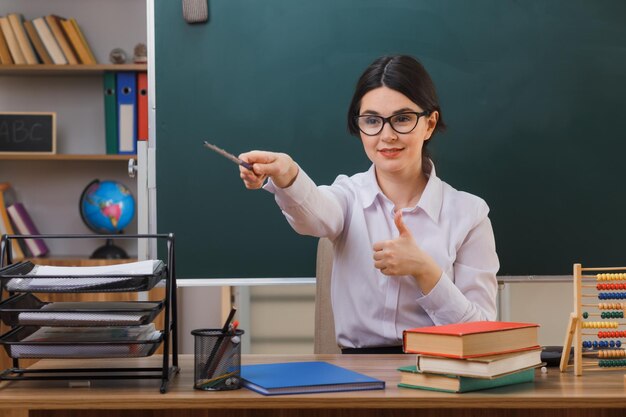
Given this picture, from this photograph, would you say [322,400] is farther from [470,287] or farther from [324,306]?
[324,306]

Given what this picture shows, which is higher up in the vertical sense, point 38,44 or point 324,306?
point 38,44

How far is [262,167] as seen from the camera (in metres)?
1.64

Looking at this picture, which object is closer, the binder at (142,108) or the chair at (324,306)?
the chair at (324,306)

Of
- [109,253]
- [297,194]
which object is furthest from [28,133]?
[297,194]

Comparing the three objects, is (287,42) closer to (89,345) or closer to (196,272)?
(196,272)

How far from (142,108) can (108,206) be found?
1.78 feet

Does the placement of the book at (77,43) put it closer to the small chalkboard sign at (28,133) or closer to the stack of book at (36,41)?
the stack of book at (36,41)

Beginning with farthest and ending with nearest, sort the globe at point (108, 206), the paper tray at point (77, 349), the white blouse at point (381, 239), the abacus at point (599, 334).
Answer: the globe at point (108, 206) < the white blouse at point (381, 239) < the abacus at point (599, 334) < the paper tray at point (77, 349)

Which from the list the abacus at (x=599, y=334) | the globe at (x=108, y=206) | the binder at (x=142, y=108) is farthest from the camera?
the globe at (x=108, y=206)

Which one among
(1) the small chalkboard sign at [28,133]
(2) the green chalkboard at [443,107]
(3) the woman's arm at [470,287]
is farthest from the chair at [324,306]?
(1) the small chalkboard sign at [28,133]

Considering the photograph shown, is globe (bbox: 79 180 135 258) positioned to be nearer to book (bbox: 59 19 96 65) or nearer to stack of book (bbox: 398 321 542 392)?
book (bbox: 59 19 96 65)

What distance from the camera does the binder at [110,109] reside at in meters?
4.13

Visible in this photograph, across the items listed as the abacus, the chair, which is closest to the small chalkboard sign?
the chair

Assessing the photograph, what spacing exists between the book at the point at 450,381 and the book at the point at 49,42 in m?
3.24
